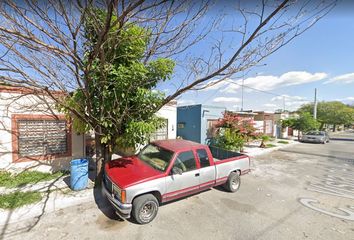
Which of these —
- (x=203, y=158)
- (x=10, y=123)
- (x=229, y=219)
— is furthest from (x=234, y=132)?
(x=10, y=123)

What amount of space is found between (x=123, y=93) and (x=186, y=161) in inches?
92.6

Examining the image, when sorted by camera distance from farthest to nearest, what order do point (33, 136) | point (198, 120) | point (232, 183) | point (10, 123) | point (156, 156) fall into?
point (198, 120), point (33, 136), point (10, 123), point (232, 183), point (156, 156)

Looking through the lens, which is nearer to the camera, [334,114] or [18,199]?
[18,199]

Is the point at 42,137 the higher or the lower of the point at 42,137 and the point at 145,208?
the higher

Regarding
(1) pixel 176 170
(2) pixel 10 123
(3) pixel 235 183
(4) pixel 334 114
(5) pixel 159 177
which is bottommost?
(3) pixel 235 183

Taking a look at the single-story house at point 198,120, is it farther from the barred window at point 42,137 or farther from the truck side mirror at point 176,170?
the truck side mirror at point 176,170

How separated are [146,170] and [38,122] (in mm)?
5037

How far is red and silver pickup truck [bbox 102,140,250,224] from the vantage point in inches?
147

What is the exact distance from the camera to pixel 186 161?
4613 mm

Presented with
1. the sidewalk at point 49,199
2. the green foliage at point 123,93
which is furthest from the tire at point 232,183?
the sidewalk at point 49,199

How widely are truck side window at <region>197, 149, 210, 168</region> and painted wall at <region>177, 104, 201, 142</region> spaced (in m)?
7.89

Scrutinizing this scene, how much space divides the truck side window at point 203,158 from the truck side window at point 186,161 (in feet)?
0.79

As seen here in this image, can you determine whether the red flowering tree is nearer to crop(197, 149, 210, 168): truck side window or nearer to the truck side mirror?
crop(197, 149, 210, 168): truck side window

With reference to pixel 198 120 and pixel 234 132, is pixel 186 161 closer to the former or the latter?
pixel 234 132
